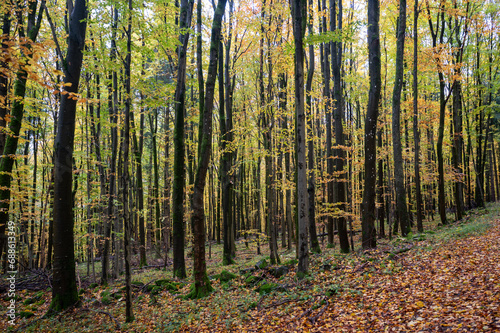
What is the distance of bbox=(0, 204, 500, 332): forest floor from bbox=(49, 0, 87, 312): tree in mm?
587

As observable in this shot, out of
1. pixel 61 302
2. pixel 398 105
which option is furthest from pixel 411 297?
pixel 398 105

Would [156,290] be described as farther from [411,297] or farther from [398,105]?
[398,105]

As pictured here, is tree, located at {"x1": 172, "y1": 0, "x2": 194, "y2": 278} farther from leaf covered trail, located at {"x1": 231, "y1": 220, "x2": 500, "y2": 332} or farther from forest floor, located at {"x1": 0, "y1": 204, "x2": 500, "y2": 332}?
leaf covered trail, located at {"x1": 231, "y1": 220, "x2": 500, "y2": 332}

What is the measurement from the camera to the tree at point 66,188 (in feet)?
23.6

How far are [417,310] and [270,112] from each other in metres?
9.05

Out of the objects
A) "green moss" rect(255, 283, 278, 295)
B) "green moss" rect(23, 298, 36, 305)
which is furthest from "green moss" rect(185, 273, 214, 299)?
"green moss" rect(23, 298, 36, 305)

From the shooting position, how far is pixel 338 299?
5.99m

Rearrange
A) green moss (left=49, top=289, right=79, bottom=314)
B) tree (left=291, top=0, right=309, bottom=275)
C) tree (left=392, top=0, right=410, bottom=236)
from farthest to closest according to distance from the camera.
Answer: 1. tree (left=392, top=0, right=410, bottom=236)
2. tree (left=291, top=0, right=309, bottom=275)
3. green moss (left=49, top=289, right=79, bottom=314)

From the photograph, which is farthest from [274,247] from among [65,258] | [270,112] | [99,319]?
[65,258]

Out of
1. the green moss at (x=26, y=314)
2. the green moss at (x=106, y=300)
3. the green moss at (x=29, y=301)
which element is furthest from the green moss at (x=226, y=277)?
the green moss at (x=29, y=301)

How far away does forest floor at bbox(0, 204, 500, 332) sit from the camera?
14.9 ft

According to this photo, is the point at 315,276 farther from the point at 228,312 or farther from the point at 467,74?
the point at 467,74

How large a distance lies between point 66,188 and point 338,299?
25.0ft

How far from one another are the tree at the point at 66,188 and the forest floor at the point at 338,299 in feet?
1.93
